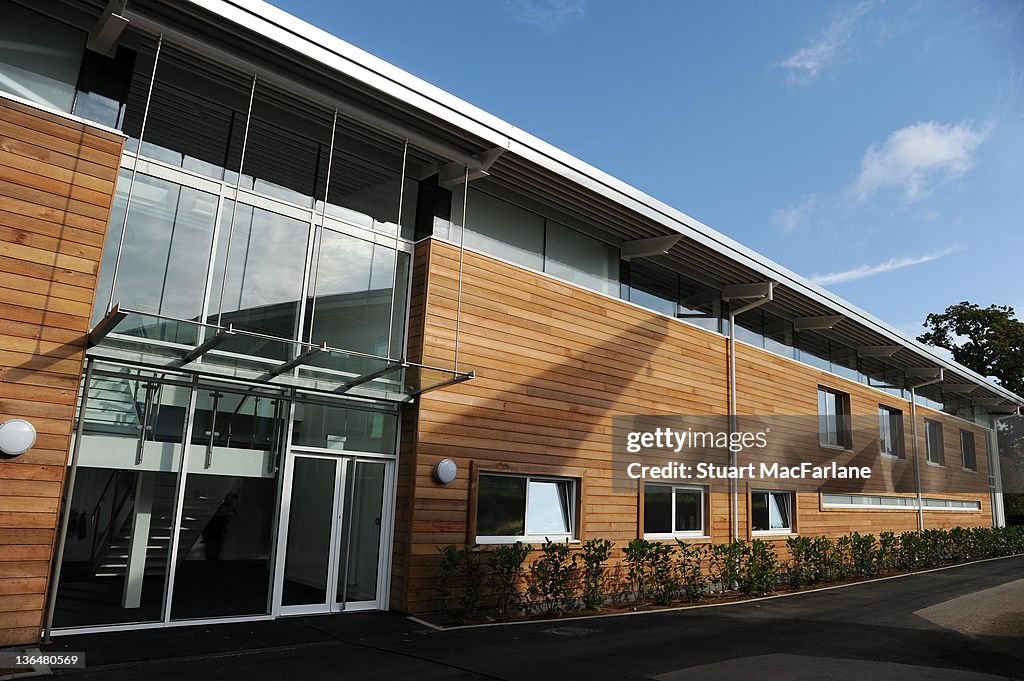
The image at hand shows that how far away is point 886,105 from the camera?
13531 mm

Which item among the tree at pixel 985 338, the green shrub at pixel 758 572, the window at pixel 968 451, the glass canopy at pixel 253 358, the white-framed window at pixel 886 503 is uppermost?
the tree at pixel 985 338

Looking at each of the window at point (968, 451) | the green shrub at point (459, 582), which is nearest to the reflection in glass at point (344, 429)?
the green shrub at point (459, 582)

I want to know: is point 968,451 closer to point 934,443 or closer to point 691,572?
point 934,443

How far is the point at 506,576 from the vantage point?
8.87m

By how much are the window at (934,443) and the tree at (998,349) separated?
887 centimetres

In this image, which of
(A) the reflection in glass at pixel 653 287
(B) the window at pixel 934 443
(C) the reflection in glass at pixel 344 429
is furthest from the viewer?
(B) the window at pixel 934 443

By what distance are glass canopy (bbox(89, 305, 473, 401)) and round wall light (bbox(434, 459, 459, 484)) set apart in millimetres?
915

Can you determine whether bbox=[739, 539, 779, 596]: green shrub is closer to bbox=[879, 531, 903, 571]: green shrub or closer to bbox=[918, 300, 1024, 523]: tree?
bbox=[879, 531, 903, 571]: green shrub

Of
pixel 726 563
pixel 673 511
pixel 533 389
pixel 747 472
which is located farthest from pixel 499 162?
pixel 747 472

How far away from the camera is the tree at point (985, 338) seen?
110 feet

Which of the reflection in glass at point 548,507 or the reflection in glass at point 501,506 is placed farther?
the reflection in glass at point 548,507

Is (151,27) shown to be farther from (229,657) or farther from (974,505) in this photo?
(974,505)

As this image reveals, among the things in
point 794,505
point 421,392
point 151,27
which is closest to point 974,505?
point 794,505

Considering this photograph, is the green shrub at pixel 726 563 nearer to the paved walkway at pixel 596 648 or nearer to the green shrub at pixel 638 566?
the green shrub at pixel 638 566
